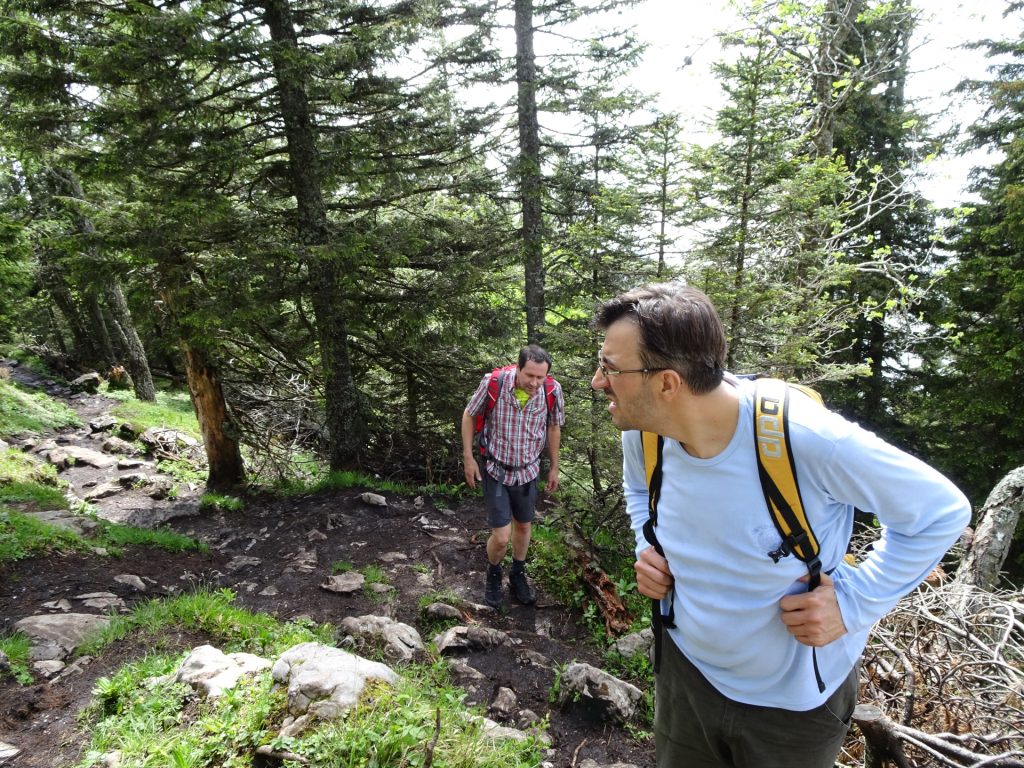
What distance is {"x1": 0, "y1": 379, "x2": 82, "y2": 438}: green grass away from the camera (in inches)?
442

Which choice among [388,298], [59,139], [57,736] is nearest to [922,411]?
[388,298]

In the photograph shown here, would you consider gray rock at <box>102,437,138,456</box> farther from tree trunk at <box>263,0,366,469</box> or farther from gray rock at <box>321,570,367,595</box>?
gray rock at <box>321,570,367,595</box>

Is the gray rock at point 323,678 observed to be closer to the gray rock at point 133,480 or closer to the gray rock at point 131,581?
the gray rock at point 131,581

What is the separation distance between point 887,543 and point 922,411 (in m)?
14.9

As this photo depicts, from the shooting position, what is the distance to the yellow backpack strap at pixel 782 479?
151 centimetres

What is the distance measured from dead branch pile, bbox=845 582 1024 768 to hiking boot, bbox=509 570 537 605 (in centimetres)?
282

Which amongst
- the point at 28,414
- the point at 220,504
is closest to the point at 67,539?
the point at 220,504

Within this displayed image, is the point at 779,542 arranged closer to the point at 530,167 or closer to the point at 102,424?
the point at 530,167

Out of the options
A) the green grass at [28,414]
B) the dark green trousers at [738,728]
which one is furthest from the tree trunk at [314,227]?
the green grass at [28,414]

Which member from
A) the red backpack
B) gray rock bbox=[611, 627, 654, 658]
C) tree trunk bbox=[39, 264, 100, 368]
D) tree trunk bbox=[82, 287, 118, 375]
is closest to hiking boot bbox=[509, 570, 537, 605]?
gray rock bbox=[611, 627, 654, 658]

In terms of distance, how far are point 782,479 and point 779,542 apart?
205mm

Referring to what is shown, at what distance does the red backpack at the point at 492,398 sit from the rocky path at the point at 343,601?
1669mm

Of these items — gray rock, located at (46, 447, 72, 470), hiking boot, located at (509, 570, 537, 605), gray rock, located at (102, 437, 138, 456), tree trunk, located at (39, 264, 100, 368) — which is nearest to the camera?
hiking boot, located at (509, 570, 537, 605)

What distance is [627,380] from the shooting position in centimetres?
168
